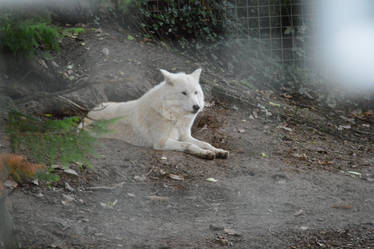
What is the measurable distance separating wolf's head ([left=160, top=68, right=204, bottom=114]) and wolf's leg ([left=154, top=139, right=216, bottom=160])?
0.93ft

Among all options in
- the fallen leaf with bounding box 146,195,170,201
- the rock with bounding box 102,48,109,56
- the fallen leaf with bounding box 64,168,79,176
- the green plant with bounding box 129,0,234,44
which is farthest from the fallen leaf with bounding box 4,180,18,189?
the green plant with bounding box 129,0,234,44

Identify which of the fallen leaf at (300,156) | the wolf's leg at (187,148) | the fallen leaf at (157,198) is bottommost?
the fallen leaf at (300,156)

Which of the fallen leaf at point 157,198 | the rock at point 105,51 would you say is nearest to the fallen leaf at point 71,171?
the fallen leaf at point 157,198

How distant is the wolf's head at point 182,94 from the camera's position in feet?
13.1

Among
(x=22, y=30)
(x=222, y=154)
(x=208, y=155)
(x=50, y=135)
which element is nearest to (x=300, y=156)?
(x=222, y=154)

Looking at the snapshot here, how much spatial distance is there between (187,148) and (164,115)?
0.39 m

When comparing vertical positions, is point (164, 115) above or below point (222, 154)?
above

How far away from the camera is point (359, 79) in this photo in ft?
21.4

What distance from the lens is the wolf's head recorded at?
4.00 metres

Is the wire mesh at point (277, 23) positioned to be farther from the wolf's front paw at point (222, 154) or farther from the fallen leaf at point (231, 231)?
the fallen leaf at point (231, 231)

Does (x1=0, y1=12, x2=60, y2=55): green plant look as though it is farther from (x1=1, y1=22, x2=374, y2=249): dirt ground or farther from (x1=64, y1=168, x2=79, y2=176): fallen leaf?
(x1=64, y1=168, x2=79, y2=176): fallen leaf

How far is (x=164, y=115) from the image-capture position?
4125mm

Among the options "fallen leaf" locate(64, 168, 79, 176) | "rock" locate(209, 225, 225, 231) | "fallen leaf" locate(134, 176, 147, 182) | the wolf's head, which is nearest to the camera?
→ "rock" locate(209, 225, 225, 231)

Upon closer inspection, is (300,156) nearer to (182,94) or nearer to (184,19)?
(182,94)
